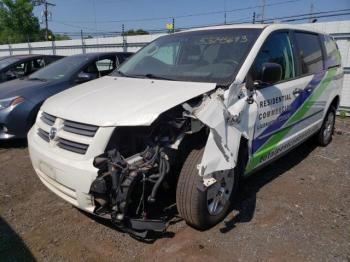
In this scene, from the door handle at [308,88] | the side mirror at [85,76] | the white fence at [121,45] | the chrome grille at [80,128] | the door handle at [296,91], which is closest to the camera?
the chrome grille at [80,128]

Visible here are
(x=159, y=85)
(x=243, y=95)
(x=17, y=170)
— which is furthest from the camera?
(x=17, y=170)

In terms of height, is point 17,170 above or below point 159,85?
below

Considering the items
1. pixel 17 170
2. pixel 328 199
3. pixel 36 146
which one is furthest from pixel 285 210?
pixel 17 170

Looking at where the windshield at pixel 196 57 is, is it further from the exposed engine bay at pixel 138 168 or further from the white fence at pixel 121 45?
the white fence at pixel 121 45

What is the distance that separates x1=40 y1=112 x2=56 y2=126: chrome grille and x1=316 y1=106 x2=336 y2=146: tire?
410cm

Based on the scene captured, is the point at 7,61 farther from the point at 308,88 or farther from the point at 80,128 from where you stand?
the point at 308,88

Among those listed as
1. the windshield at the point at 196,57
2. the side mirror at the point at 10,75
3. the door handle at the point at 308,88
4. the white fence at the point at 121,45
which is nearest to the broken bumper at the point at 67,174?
the windshield at the point at 196,57

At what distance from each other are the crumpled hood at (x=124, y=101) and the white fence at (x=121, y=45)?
6.85 meters

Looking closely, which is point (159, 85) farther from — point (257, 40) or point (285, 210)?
point (285, 210)

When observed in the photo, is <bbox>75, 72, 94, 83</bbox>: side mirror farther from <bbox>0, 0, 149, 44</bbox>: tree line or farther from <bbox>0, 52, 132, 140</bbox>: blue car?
<bbox>0, 0, 149, 44</bbox>: tree line

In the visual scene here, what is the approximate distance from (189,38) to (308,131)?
6.89ft

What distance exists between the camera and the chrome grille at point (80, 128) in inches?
104

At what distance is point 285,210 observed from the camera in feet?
11.1

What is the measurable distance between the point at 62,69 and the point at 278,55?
163 inches
